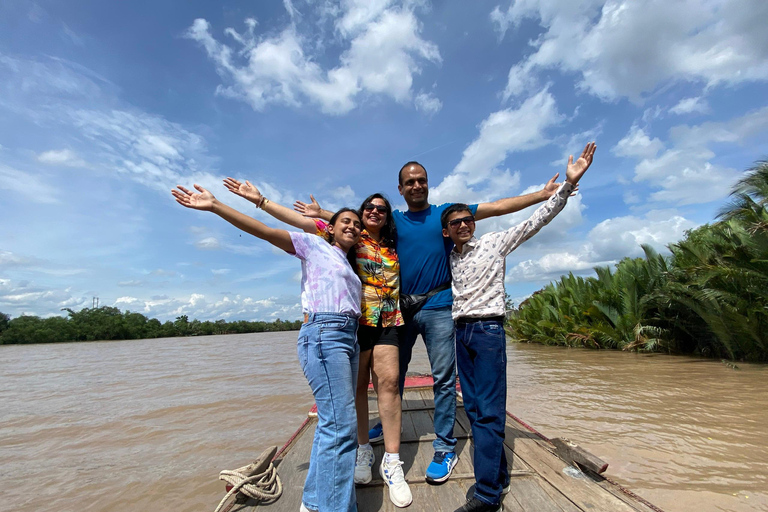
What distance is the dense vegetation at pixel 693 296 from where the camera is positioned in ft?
24.9

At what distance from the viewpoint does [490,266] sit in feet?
7.25

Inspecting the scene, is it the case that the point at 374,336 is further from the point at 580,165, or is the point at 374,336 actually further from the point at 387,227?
the point at 580,165

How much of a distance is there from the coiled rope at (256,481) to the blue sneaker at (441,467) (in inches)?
34.4

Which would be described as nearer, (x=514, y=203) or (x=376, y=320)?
(x=376, y=320)

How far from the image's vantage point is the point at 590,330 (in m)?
13.1

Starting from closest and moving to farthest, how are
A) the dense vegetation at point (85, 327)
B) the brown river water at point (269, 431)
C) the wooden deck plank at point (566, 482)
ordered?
the wooden deck plank at point (566, 482)
the brown river water at point (269, 431)
the dense vegetation at point (85, 327)

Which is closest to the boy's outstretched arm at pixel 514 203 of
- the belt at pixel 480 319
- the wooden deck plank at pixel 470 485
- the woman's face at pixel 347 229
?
the belt at pixel 480 319

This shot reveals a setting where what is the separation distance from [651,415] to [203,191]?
19.6 feet

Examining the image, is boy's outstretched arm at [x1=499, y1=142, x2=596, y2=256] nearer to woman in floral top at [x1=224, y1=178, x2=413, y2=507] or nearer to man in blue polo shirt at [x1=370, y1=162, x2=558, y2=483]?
man in blue polo shirt at [x1=370, y1=162, x2=558, y2=483]

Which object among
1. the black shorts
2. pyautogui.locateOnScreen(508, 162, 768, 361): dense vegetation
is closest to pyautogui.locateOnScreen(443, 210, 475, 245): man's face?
the black shorts

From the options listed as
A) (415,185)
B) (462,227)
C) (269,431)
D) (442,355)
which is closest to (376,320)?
(442,355)

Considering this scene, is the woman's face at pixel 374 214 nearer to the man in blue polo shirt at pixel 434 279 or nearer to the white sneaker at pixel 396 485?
the man in blue polo shirt at pixel 434 279

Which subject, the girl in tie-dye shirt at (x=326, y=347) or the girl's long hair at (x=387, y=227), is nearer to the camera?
the girl in tie-dye shirt at (x=326, y=347)

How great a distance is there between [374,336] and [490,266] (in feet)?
2.61
